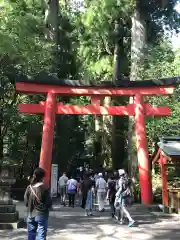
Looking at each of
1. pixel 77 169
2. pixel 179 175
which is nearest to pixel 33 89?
pixel 179 175

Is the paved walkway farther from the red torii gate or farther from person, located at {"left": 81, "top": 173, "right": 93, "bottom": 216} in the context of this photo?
the red torii gate

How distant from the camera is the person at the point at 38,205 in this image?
599 centimetres

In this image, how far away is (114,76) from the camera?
23.5m

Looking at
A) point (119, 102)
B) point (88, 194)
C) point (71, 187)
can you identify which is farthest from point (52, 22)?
point (88, 194)

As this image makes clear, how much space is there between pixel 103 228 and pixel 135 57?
10.4 metres

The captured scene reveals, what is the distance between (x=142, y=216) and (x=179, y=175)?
5642 mm

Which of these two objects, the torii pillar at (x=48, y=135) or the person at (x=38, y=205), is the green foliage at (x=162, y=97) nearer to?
the torii pillar at (x=48, y=135)

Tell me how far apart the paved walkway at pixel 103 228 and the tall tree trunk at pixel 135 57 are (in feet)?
17.2

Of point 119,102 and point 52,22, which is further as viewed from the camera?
point 119,102

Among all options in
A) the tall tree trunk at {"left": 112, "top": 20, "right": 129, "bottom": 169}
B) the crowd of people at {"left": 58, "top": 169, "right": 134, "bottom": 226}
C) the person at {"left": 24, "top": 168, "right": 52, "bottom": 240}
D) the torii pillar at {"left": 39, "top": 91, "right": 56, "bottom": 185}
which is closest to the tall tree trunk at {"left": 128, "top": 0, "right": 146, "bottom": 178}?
the crowd of people at {"left": 58, "top": 169, "right": 134, "bottom": 226}

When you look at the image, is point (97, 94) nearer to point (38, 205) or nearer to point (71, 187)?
point (71, 187)

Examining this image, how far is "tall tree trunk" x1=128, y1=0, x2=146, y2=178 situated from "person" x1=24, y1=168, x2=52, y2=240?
12099 mm

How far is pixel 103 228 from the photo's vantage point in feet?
33.0

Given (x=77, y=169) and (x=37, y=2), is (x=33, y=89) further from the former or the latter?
(x=77, y=169)
